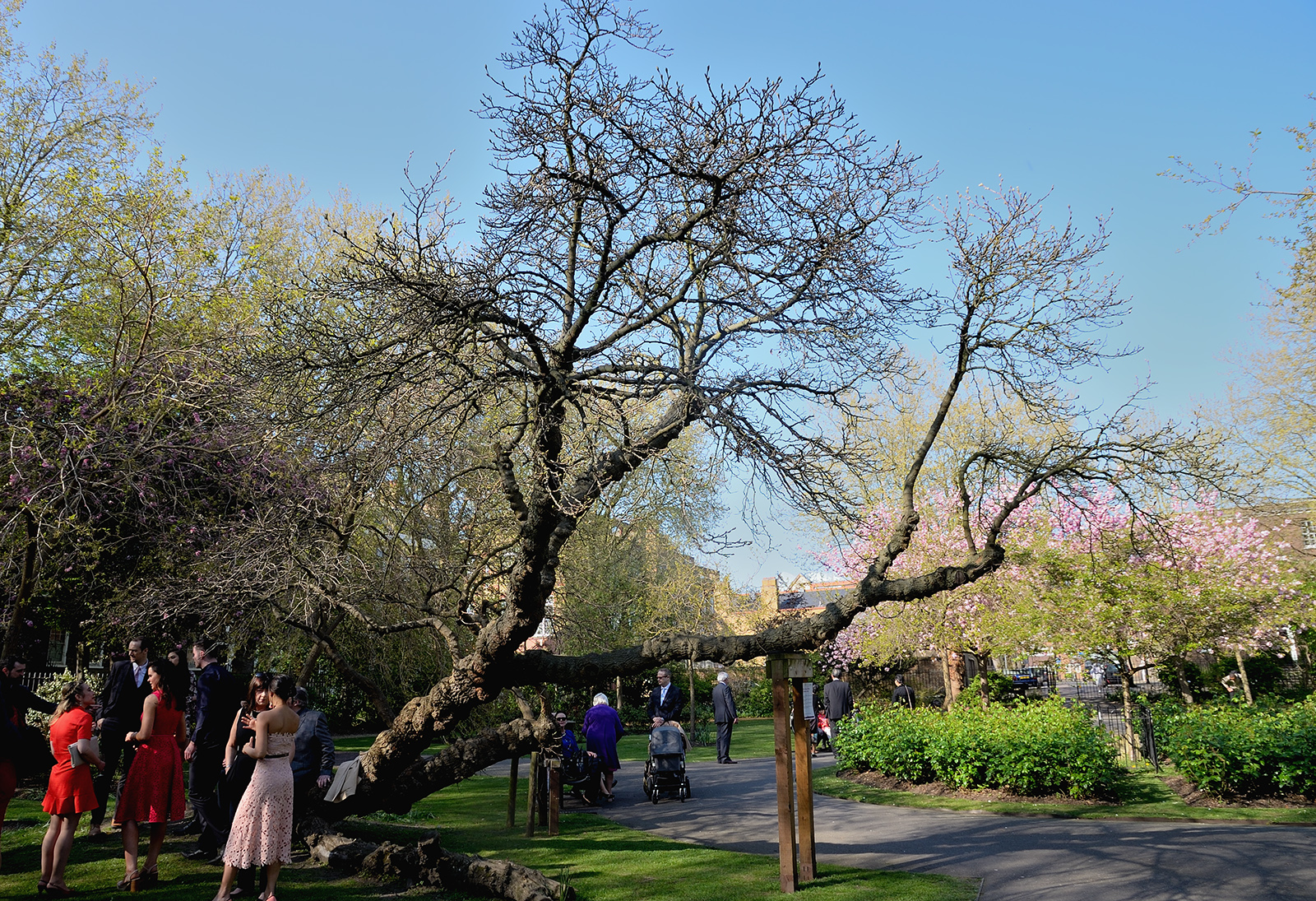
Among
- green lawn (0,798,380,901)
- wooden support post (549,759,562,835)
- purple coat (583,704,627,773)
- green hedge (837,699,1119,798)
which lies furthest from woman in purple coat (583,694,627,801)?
green lawn (0,798,380,901)

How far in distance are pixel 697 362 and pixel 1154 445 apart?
460 cm

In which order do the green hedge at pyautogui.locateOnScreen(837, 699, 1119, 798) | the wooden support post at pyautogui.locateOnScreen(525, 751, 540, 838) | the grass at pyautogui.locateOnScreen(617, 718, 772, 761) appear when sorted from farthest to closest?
the grass at pyautogui.locateOnScreen(617, 718, 772, 761)
the green hedge at pyautogui.locateOnScreen(837, 699, 1119, 798)
the wooden support post at pyautogui.locateOnScreen(525, 751, 540, 838)

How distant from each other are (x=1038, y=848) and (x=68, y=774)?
9121 mm

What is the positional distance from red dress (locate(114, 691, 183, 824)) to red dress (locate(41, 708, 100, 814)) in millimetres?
288

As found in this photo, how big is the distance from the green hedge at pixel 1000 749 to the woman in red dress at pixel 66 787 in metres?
11.0

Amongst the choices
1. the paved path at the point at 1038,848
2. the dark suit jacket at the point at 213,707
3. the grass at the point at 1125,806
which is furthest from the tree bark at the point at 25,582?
the grass at the point at 1125,806

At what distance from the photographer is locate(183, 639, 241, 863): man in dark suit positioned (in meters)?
8.72

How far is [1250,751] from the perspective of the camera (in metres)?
11.2

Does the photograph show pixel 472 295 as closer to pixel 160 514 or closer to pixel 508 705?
pixel 160 514

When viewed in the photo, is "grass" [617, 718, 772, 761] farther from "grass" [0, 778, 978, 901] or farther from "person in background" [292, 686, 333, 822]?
"person in background" [292, 686, 333, 822]

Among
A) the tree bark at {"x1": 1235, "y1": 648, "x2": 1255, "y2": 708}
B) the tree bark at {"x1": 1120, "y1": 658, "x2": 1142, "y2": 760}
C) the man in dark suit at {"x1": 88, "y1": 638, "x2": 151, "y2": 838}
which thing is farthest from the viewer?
the tree bark at {"x1": 1235, "y1": 648, "x2": 1255, "y2": 708}

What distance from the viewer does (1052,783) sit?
1233 centimetres

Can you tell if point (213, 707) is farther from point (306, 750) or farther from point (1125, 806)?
point (1125, 806)

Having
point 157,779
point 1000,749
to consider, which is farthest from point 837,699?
point 157,779
